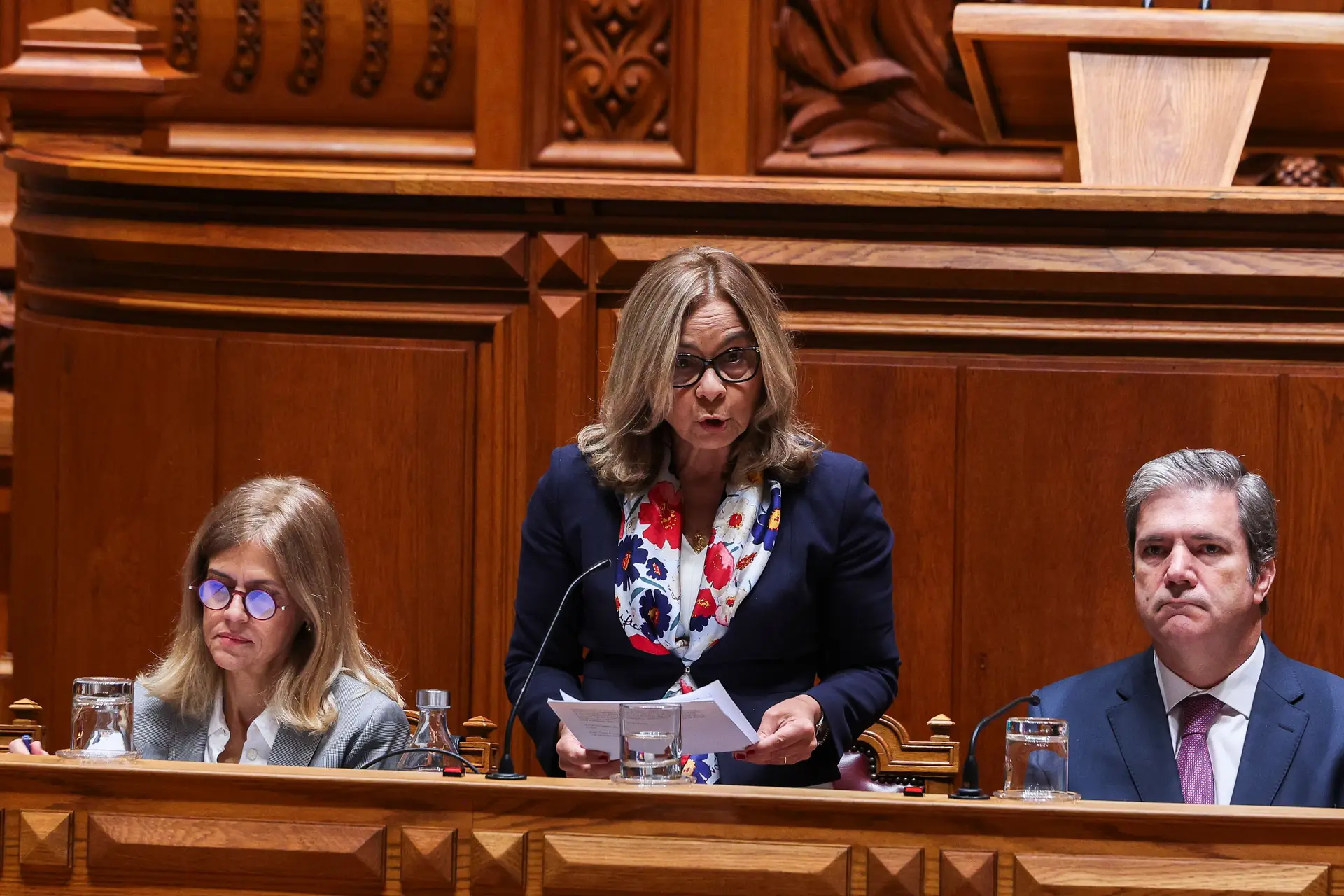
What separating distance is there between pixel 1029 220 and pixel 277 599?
1.66 m

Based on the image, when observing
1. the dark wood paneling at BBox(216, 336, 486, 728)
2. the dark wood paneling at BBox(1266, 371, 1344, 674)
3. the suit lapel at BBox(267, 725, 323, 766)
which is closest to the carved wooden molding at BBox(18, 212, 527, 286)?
the dark wood paneling at BBox(216, 336, 486, 728)

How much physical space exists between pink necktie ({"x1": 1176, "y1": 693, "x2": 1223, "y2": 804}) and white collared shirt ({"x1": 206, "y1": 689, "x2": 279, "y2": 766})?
1310 mm

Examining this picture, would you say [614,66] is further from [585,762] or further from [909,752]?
[585,762]

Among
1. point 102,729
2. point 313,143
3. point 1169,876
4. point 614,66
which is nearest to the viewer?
point 1169,876

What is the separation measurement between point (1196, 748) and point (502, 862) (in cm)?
110

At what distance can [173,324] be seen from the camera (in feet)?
12.8

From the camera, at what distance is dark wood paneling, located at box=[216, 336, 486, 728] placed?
3793 millimetres

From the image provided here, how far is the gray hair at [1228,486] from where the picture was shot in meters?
2.79

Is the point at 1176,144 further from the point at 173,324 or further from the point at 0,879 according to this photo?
the point at 0,879

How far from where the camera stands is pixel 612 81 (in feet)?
14.6

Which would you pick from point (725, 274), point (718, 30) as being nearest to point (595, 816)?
point (725, 274)

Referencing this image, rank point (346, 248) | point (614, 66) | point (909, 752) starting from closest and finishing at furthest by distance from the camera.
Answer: point (909, 752) → point (346, 248) → point (614, 66)

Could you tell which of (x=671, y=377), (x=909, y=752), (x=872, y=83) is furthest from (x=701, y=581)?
(x=872, y=83)

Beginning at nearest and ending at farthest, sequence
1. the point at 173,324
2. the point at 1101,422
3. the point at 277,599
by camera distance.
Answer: the point at 277,599 < the point at 1101,422 < the point at 173,324
